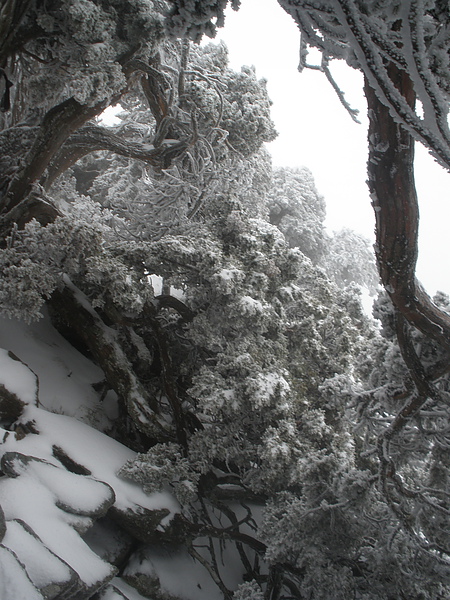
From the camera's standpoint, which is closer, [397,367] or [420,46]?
[420,46]

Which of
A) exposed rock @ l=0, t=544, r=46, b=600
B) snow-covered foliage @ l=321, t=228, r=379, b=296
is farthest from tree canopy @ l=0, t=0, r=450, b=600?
snow-covered foliage @ l=321, t=228, r=379, b=296

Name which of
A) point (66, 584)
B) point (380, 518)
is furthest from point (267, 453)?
point (66, 584)

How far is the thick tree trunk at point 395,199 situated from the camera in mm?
1764

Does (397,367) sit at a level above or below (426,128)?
below

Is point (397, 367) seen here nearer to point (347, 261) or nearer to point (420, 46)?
point (420, 46)

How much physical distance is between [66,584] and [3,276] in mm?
3689

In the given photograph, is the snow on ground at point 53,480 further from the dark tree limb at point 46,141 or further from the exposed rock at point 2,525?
the dark tree limb at point 46,141

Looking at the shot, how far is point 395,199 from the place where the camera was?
202cm

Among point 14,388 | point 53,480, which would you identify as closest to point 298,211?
point 14,388

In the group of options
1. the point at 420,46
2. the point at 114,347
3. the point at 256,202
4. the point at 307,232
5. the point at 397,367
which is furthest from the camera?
the point at 307,232

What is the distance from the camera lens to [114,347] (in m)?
6.83

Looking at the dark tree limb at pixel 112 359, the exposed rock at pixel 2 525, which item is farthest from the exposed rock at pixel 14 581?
the dark tree limb at pixel 112 359

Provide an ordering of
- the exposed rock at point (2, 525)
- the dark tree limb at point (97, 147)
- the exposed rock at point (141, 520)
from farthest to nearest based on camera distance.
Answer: the dark tree limb at point (97, 147) → the exposed rock at point (141, 520) → the exposed rock at point (2, 525)

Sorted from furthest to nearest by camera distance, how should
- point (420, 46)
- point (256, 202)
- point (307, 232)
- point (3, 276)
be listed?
point (307, 232)
point (256, 202)
point (3, 276)
point (420, 46)
